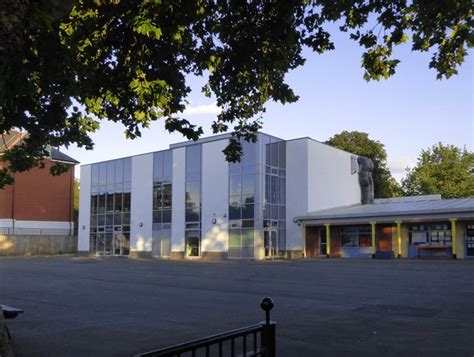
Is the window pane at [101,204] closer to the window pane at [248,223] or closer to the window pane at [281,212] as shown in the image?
the window pane at [248,223]

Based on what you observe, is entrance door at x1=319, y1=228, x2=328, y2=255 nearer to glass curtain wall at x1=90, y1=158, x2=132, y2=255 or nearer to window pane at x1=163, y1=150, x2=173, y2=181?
window pane at x1=163, y1=150, x2=173, y2=181

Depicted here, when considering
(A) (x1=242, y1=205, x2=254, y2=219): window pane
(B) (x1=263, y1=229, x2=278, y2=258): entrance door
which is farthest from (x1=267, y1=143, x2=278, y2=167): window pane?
(B) (x1=263, y1=229, x2=278, y2=258): entrance door

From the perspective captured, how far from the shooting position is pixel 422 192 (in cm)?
5838

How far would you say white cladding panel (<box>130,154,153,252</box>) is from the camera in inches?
1780

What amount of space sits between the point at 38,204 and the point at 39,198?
0.66m

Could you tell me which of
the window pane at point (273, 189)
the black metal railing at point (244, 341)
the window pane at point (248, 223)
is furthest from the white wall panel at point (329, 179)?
the black metal railing at point (244, 341)

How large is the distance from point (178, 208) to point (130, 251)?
6851mm

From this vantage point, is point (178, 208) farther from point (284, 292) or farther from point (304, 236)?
point (284, 292)

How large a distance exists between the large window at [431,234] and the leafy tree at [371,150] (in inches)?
864

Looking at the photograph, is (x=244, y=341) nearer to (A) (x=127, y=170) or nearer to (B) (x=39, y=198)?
(A) (x=127, y=170)

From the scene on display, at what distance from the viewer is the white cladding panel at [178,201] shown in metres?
42.6

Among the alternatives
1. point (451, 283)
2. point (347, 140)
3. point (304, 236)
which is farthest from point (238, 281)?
point (347, 140)

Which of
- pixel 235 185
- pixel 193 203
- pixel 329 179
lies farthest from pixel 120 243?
pixel 329 179

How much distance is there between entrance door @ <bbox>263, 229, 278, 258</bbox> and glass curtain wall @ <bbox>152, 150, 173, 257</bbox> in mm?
9024
